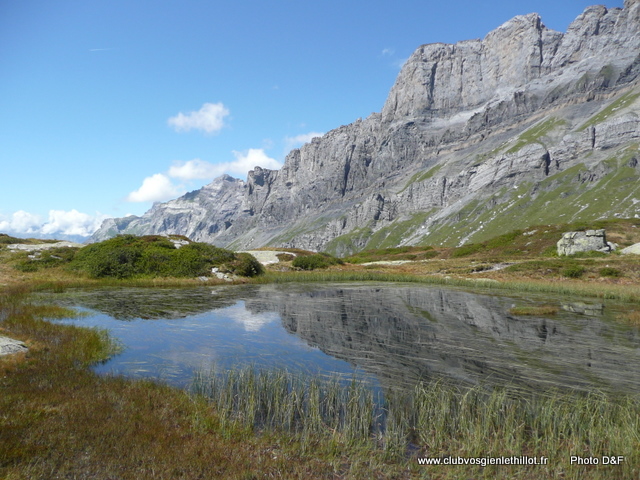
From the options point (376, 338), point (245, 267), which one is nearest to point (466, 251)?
point (245, 267)

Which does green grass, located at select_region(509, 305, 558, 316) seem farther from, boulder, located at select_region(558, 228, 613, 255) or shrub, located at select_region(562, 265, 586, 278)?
boulder, located at select_region(558, 228, 613, 255)

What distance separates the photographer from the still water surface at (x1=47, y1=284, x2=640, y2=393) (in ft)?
51.9

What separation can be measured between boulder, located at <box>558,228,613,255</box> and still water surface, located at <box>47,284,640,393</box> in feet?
162

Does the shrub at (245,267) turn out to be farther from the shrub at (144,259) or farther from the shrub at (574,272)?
the shrub at (574,272)

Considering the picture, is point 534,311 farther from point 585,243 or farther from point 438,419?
point 585,243

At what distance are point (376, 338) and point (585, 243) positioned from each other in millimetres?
77110

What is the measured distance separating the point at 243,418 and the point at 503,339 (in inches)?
A: 697

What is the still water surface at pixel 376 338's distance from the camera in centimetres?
1581

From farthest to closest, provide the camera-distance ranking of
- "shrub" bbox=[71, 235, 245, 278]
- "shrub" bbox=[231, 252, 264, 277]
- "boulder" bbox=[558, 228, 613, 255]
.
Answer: "boulder" bbox=[558, 228, 613, 255] → "shrub" bbox=[231, 252, 264, 277] → "shrub" bbox=[71, 235, 245, 278]

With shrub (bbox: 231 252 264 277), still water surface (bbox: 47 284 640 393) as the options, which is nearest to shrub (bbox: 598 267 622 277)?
still water surface (bbox: 47 284 640 393)

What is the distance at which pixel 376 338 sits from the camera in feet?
73.5

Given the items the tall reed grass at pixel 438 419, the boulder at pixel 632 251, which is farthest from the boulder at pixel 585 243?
the tall reed grass at pixel 438 419

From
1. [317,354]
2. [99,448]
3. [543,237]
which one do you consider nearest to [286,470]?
[99,448]

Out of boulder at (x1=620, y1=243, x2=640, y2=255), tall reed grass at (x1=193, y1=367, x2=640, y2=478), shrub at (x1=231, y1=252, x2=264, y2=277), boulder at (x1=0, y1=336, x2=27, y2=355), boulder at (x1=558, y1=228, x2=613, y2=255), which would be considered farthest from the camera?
boulder at (x1=558, y1=228, x2=613, y2=255)
